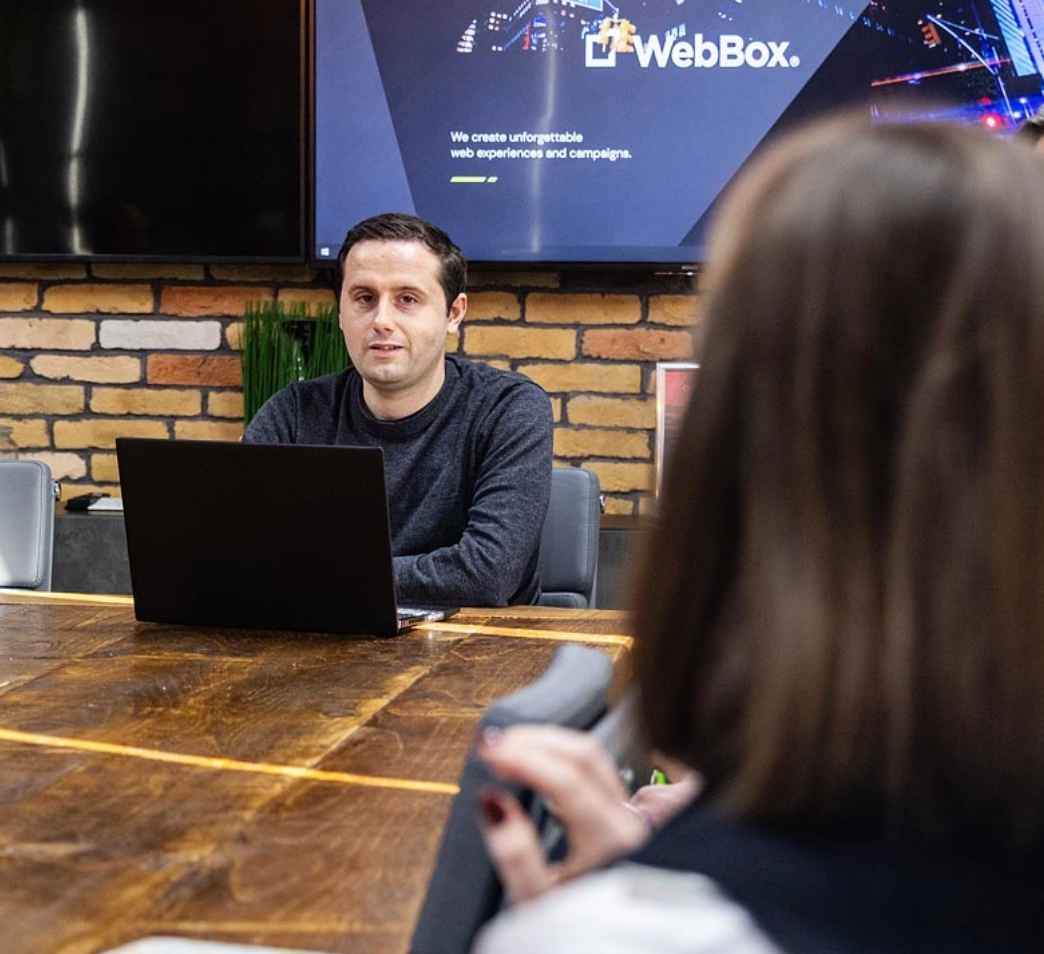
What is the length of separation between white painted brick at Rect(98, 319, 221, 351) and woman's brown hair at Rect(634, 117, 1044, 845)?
3140 millimetres

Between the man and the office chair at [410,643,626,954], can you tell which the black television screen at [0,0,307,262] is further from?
the office chair at [410,643,626,954]

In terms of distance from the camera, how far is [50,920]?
881 mm

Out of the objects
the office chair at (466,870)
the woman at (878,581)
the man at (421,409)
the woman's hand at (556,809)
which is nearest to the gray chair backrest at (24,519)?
the man at (421,409)

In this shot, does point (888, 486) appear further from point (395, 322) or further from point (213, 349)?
point (213, 349)

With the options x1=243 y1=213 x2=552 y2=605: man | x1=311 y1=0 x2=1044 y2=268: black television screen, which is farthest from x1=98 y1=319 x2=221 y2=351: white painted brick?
x1=243 y1=213 x2=552 y2=605: man

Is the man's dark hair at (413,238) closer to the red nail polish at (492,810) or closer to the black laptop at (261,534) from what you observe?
the black laptop at (261,534)

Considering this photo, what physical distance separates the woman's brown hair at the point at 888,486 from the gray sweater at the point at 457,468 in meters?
1.66

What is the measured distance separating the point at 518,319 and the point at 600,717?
2599mm

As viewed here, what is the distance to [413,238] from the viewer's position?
2.61 metres

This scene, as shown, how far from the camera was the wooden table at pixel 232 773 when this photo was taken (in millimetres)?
904

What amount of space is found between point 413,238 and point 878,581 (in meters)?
2.13

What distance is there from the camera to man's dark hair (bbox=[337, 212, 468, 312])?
8.55ft

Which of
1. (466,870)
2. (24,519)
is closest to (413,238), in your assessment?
(24,519)

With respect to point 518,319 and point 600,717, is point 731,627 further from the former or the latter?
point 518,319
